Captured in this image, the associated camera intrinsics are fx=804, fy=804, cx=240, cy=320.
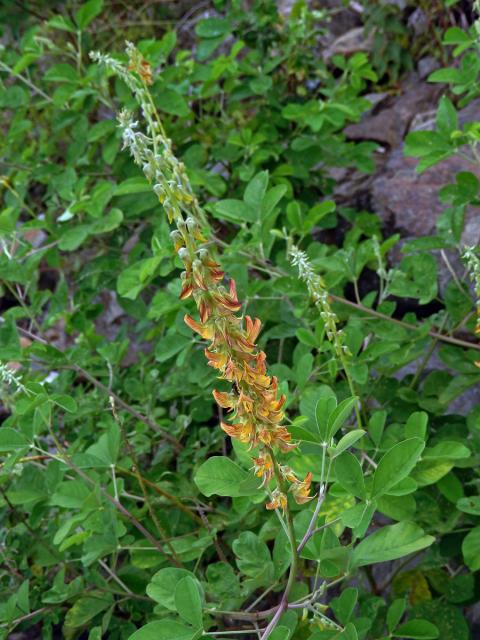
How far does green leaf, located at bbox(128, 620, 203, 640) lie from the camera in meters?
1.24

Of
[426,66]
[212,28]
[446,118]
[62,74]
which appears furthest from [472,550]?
[426,66]

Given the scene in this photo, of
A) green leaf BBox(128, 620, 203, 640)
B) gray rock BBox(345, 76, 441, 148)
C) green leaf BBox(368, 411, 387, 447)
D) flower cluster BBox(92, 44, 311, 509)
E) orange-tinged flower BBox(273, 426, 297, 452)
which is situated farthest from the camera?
gray rock BBox(345, 76, 441, 148)

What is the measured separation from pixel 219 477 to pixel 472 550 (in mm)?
596

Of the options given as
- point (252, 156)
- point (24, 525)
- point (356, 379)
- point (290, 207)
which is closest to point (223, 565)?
point (356, 379)

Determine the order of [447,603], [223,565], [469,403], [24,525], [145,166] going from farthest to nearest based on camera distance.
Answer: [469,403] → [24,525] → [447,603] → [223,565] → [145,166]

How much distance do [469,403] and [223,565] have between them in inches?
46.6

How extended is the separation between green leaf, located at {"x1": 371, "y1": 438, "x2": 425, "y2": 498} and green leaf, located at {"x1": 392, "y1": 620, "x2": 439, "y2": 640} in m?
0.40

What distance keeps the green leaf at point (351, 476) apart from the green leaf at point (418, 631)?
15.3 inches

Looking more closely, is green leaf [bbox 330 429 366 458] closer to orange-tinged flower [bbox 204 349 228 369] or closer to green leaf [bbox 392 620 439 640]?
orange-tinged flower [bbox 204 349 228 369]

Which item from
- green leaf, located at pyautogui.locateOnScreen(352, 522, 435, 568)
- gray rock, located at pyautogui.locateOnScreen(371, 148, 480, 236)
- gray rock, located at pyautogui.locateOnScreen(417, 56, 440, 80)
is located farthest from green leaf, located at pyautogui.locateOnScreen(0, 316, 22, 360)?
gray rock, located at pyautogui.locateOnScreen(417, 56, 440, 80)

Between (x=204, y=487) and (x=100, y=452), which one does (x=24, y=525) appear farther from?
(x=204, y=487)

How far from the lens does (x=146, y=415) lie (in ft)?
7.73

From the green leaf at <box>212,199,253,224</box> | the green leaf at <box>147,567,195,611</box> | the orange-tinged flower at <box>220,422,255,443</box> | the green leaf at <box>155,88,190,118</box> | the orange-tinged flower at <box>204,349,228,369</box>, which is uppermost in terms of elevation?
the orange-tinged flower at <box>204,349,228,369</box>

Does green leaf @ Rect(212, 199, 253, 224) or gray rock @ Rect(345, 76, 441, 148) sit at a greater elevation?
green leaf @ Rect(212, 199, 253, 224)
